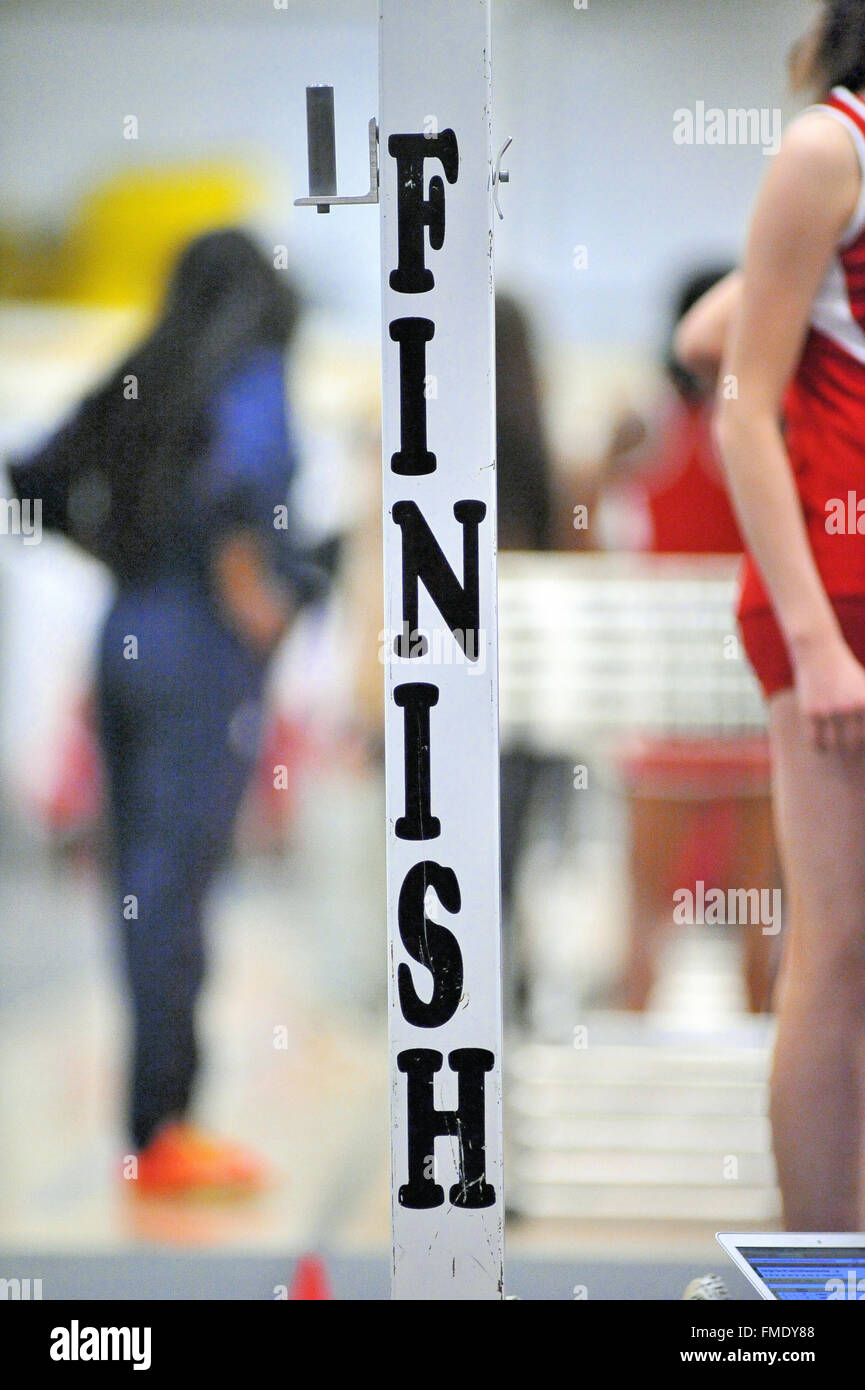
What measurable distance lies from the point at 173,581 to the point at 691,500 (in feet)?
2.13

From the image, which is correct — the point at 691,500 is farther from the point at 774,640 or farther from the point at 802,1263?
the point at 802,1263

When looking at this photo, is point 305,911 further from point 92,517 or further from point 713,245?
point 713,245

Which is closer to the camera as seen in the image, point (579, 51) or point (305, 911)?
point (579, 51)

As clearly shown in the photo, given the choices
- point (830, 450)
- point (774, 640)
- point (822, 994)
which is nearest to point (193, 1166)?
point (822, 994)

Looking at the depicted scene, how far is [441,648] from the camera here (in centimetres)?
81

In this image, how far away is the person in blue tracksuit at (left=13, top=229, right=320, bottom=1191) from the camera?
1.56 m

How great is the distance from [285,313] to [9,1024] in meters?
1.13

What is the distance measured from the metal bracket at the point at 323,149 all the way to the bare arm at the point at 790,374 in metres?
0.45

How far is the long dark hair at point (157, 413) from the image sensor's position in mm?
1567

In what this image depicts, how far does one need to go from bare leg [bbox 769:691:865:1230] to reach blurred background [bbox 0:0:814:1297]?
0.80 feet

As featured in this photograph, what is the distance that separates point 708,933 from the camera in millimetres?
2123

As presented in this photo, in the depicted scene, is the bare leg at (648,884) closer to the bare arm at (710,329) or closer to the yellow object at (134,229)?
the bare arm at (710,329)

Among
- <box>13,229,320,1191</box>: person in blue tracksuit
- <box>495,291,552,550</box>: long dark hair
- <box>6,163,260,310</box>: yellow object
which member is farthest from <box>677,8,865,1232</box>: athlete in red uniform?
<box>6,163,260,310</box>: yellow object
